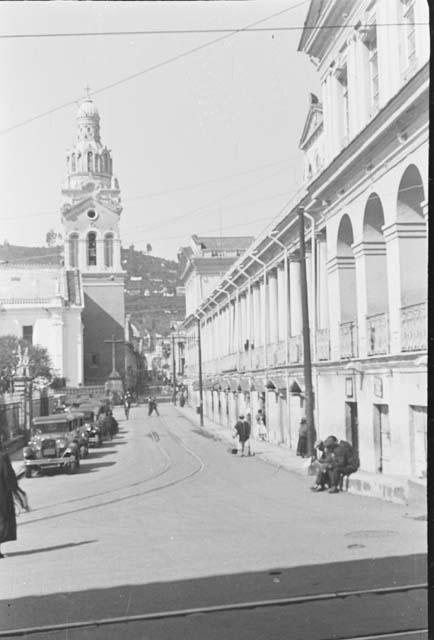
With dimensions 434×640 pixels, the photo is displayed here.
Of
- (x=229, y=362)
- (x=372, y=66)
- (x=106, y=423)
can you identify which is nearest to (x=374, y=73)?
(x=372, y=66)

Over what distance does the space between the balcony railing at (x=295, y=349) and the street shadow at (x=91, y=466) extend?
6484 mm

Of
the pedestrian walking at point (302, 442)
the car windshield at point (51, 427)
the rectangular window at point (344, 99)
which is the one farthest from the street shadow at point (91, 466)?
the rectangular window at point (344, 99)

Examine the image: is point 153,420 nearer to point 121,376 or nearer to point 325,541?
point 121,376

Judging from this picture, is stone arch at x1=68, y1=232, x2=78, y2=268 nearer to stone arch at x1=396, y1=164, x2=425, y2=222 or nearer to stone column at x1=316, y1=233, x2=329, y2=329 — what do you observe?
stone arch at x1=396, y1=164, x2=425, y2=222

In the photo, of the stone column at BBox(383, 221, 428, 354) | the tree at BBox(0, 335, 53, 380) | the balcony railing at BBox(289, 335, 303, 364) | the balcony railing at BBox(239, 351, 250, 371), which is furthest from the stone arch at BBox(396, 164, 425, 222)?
the balcony railing at BBox(239, 351, 250, 371)

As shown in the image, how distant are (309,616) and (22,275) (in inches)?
325

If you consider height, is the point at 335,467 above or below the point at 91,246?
below

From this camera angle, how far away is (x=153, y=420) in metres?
47.5

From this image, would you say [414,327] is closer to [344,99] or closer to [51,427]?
[344,99]

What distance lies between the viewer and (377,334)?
15.6 metres

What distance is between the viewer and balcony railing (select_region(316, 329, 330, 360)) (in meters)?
19.8

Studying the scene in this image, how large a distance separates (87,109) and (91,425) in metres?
19.5

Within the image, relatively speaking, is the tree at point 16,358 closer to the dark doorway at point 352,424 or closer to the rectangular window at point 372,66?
the dark doorway at point 352,424

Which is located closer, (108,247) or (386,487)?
(386,487)
